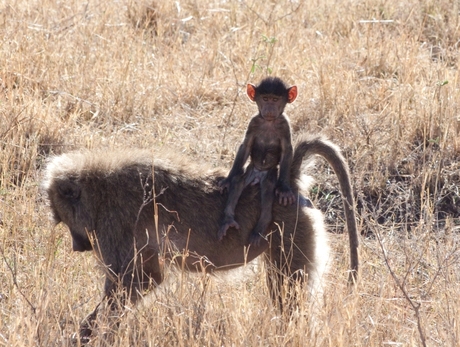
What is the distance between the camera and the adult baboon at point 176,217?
4.87 m

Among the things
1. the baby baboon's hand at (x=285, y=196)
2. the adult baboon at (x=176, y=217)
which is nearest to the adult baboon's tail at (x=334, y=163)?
the adult baboon at (x=176, y=217)

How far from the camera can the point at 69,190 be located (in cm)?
494

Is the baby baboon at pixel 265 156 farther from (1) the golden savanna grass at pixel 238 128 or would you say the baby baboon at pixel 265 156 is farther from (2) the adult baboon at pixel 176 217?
(1) the golden savanna grass at pixel 238 128

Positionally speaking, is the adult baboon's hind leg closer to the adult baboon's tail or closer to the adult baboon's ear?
the adult baboon's tail

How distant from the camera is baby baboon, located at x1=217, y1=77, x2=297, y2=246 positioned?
488 cm

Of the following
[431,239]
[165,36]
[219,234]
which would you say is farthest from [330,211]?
[165,36]

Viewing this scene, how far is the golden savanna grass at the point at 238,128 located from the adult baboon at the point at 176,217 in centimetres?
17

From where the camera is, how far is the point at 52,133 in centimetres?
705

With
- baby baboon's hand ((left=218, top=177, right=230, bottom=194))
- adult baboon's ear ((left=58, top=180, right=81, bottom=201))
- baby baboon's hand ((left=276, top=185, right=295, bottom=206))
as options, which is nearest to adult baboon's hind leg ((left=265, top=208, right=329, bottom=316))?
baby baboon's hand ((left=276, top=185, right=295, bottom=206))

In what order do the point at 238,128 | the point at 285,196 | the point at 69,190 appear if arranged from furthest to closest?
the point at 238,128
the point at 69,190
the point at 285,196

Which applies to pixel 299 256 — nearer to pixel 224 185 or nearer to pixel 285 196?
pixel 285 196

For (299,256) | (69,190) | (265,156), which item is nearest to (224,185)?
(265,156)

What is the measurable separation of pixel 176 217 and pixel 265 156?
61 centimetres

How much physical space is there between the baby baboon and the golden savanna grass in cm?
43
